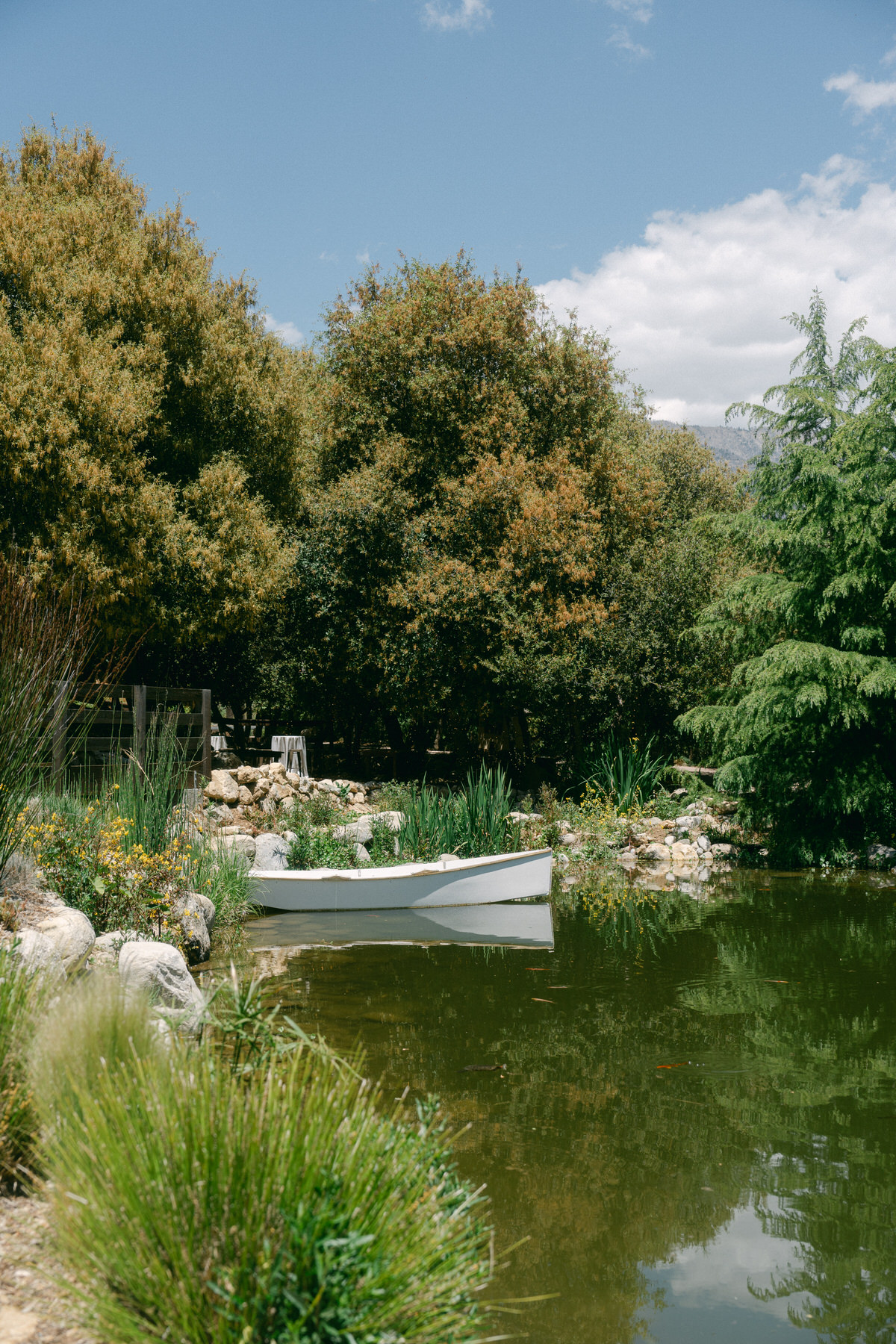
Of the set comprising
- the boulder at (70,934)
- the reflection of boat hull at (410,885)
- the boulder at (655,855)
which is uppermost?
the boulder at (70,934)

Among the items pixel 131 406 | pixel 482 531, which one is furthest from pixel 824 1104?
pixel 131 406

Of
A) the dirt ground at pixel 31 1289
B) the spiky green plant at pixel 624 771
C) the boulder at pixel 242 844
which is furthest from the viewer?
the spiky green plant at pixel 624 771

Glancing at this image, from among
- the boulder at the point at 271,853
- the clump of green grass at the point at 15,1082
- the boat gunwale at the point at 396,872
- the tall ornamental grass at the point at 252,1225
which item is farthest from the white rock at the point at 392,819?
the tall ornamental grass at the point at 252,1225

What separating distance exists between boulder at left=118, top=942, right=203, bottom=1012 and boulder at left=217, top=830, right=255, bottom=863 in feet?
13.4

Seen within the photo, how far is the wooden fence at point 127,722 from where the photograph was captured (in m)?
9.27

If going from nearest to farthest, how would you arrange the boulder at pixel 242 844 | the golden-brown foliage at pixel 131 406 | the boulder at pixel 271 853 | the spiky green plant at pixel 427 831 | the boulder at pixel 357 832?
the boulder at pixel 242 844, the boulder at pixel 271 853, the spiky green plant at pixel 427 831, the boulder at pixel 357 832, the golden-brown foliage at pixel 131 406

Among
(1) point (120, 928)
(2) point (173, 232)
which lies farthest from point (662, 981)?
(2) point (173, 232)

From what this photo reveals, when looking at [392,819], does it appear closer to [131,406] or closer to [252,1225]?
[131,406]

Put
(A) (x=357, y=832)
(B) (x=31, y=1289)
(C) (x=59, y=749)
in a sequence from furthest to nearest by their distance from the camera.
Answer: (A) (x=357, y=832)
(C) (x=59, y=749)
(B) (x=31, y=1289)

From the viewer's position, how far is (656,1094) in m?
4.91

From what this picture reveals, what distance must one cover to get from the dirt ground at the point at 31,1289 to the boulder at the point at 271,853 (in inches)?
283

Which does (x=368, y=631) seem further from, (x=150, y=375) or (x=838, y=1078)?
(x=838, y=1078)

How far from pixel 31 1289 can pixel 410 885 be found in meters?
6.45

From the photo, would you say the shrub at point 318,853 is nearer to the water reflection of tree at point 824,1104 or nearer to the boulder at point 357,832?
the boulder at point 357,832
